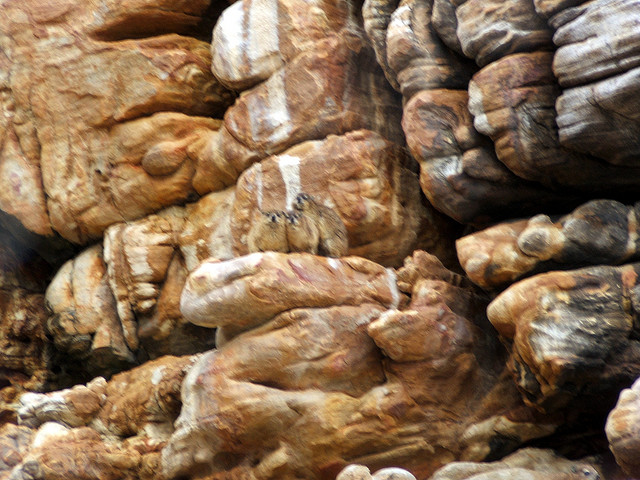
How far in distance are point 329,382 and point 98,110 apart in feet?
14.1

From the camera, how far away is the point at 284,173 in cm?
741

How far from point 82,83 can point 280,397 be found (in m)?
4.49

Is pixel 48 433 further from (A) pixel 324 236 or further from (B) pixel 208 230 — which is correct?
(A) pixel 324 236

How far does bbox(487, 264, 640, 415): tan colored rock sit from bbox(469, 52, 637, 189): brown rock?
2.35 ft

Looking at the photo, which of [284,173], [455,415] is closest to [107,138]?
[284,173]

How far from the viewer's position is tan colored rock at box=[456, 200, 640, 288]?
557cm

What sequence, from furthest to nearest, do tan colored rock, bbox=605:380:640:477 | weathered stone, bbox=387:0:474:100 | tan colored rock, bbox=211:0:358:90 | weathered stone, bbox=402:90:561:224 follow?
tan colored rock, bbox=211:0:358:90 < weathered stone, bbox=387:0:474:100 < weathered stone, bbox=402:90:561:224 < tan colored rock, bbox=605:380:640:477

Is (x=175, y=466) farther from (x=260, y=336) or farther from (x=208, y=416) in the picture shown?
(x=260, y=336)

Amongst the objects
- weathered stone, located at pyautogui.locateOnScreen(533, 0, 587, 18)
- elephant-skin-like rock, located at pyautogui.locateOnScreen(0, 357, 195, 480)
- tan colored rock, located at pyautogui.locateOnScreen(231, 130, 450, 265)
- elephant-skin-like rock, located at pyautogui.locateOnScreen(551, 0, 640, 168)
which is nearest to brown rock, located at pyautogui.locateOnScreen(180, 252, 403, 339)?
tan colored rock, located at pyautogui.locateOnScreen(231, 130, 450, 265)

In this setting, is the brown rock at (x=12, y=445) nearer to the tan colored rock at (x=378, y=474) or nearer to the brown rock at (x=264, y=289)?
the brown rock at (x=264, y=289)

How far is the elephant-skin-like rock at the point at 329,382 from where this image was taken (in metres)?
5.90

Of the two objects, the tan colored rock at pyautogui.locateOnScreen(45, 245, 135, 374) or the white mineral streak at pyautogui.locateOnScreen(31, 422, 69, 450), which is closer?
the white mineral streak at pyautogui.locateOnScreen(31, 422, 69, 450)

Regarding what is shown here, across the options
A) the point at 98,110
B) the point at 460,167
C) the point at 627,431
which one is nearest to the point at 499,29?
the point at 460,167

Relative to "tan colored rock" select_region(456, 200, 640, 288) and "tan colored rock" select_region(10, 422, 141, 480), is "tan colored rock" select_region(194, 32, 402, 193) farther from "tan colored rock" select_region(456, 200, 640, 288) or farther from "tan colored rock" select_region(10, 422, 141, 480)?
"tan colored rock" select_region(10, 422, 141, 480)
